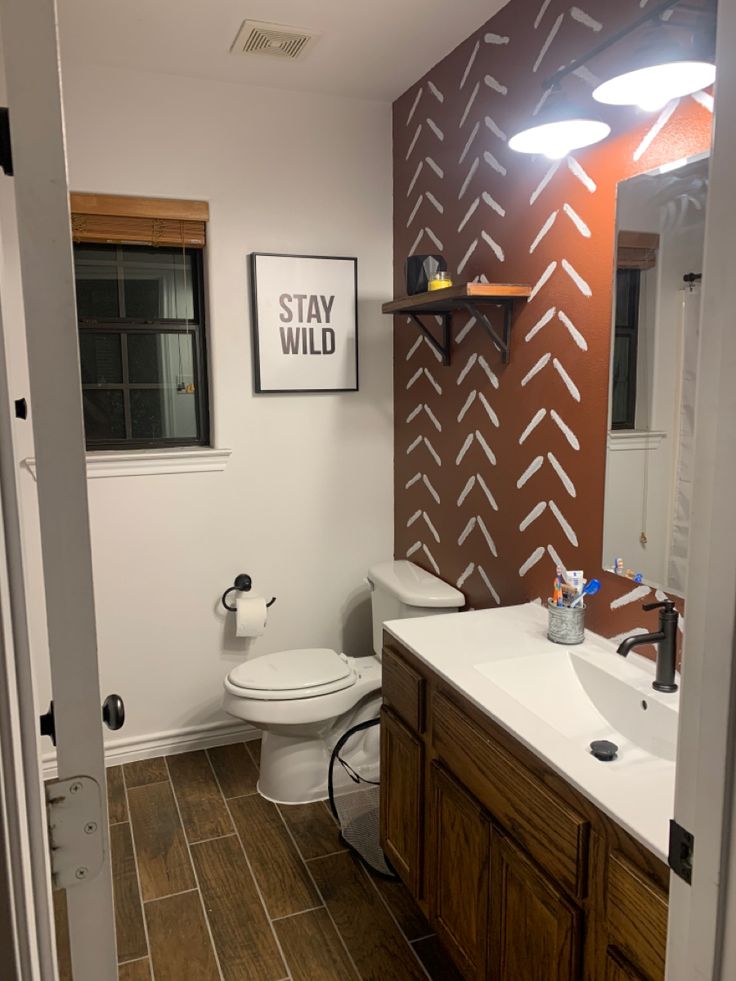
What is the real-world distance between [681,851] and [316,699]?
1.82 m

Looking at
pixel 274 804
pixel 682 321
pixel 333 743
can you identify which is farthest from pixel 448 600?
pixel 682 321

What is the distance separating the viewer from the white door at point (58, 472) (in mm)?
648

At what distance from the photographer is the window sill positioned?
2.84 metres

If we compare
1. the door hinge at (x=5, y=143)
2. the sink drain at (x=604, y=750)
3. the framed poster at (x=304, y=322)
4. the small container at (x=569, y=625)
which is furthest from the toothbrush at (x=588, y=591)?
the door hinge at (x=5, y=143)

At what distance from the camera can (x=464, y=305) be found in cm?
244

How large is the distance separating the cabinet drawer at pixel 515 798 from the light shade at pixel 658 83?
1.37 meters

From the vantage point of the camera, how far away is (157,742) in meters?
3.08

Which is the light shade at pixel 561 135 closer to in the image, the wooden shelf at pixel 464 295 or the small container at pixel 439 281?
the wooden shelf at pixel 464 295

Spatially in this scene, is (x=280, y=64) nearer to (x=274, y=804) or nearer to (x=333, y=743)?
(x=333, y=743)

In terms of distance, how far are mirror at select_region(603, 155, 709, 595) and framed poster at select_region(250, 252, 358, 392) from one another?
1.40 metres

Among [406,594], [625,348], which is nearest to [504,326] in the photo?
[625,348]

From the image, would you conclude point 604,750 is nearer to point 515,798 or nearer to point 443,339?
point 515,798

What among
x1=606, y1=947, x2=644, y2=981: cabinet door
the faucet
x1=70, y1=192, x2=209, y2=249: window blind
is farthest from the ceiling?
x1=606, y1=947, x2=644, y2=981: cabinet door

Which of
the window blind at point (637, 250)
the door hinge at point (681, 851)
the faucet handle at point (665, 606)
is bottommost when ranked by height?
the door hinge at point (681, 851)
